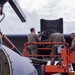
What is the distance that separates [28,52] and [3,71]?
7.50m

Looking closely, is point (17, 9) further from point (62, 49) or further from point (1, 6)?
point (62, 49)

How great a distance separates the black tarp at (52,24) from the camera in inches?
538

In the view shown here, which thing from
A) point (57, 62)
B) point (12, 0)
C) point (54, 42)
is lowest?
point (57, 62)

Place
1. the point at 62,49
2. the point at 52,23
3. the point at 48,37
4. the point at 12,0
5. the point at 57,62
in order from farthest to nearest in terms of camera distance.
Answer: the point at 52,23 → the point at 48,37 → the point at 57,62 → the point at 62,49 → the point at 12,0

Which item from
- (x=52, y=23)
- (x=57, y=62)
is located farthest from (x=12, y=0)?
(x=52, y=23)

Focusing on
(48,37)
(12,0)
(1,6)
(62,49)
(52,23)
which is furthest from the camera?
(52,23)

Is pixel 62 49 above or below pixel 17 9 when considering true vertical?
below

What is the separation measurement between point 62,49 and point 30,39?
161 cm

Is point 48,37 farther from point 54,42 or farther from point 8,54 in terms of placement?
point 8,54

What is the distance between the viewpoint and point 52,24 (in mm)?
13914

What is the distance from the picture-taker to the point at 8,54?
3492 millimetres

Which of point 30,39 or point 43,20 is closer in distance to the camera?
point 30,39

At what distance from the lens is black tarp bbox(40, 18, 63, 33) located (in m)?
13.7

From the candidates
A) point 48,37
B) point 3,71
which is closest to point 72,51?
point 48,37
